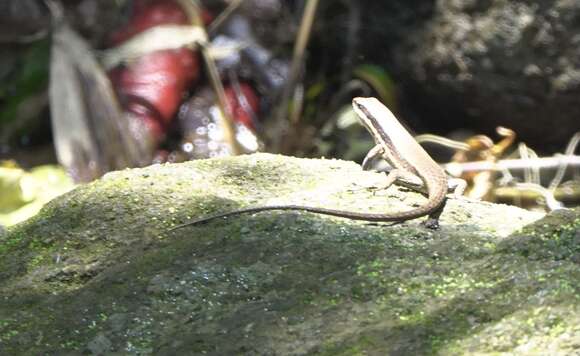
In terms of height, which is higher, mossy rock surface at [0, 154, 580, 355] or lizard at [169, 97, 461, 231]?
mossy rock surface at [0, 154, 580, 355]

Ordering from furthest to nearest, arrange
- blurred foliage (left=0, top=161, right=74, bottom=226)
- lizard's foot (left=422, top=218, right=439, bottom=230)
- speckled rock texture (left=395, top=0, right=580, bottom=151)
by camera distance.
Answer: speckled rock texture (left=395, top=0, right=580, bottom=151), blurred foliage (left=0, top=161, right=74, bottom=226), lizard's foot (left=422, top=218, right=439, bottom=230)

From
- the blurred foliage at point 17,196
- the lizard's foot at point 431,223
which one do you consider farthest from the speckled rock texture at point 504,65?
the lizard's foot at point 431,223

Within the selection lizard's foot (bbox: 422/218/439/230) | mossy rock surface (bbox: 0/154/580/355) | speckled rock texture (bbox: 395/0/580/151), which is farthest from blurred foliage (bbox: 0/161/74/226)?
speckled rock texture (bbox: 395/0/580/151)

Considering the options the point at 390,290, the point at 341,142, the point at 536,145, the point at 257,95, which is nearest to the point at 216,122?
the point at 257,95

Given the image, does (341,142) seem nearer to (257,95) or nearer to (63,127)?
(257,95)

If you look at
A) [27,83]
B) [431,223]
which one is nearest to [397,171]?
[431,223]

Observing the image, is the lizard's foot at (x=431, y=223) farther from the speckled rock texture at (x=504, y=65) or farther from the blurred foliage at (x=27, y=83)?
the blurred foliage at (x=27, y=83)

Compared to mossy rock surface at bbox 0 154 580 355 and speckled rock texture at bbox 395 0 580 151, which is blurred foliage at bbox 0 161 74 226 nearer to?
mossy rock surface at bbox 0 154 580 355
